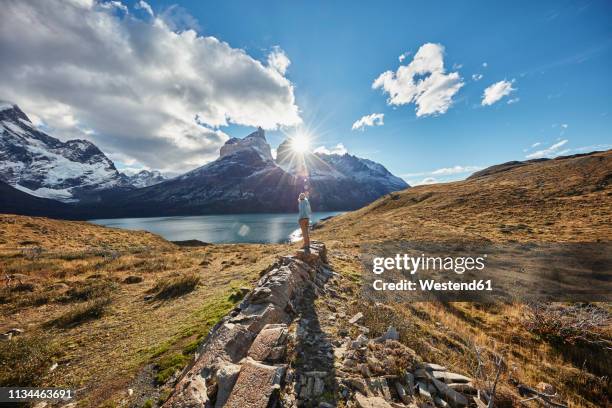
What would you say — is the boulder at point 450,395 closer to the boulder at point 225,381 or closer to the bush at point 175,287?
the boulder at point 225,381

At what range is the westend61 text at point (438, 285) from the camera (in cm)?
1430

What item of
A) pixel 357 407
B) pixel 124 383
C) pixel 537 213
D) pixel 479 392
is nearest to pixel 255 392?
pixel 357 407

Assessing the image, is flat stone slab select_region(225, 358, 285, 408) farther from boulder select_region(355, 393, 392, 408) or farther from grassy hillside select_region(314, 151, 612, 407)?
grassy hillside select_region(314, 151, 612, 407)

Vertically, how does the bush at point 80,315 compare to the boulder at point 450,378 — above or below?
below

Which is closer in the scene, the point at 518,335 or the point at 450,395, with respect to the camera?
the point at 450,395

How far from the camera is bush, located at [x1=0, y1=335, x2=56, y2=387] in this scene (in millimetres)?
5973

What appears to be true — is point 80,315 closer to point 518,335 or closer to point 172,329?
point 172,329

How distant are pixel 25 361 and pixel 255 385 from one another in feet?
24.3

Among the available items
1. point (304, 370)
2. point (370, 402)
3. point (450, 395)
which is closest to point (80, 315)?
point (304, 370)

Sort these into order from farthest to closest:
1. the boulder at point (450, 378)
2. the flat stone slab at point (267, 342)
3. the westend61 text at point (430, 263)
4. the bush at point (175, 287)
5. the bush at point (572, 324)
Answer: the westend61 text at point (430, 263)
the bush at point (175, 287)
the bush at point (572, 324)
the flat stone slab at point (267, 342)
the boulder at point (450, 378)

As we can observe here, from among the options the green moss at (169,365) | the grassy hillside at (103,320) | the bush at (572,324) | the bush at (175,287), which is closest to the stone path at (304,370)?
the green moss at (169,365)

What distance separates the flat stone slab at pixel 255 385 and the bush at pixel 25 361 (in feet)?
19.9

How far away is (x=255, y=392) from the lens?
4199mm

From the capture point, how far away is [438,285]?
15930 millimetres
